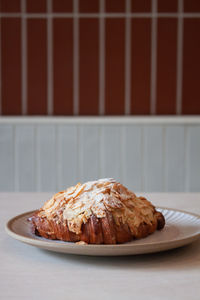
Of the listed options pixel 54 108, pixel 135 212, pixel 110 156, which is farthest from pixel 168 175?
pixel 135 212

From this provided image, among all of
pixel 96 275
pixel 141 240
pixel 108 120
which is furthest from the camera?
pixel 108 120

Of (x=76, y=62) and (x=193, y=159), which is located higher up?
(x=76, y=62)

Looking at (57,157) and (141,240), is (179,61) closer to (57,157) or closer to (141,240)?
(57,157)

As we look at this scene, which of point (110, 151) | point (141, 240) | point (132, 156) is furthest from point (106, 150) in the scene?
point (141, 240)

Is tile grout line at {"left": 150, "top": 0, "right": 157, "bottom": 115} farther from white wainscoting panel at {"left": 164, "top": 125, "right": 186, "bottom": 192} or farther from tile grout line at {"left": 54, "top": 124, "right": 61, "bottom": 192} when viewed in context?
tile grout line at {"left": 54, "top": 124, "right": 61, "bottom": 192}

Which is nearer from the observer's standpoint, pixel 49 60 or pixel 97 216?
pixel 97 216

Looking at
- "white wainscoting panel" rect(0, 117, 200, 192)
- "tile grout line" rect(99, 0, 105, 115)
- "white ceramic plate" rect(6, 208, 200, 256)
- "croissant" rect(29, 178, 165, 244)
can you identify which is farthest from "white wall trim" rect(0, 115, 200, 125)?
"croissant" rect(29, 178, 165, 244)

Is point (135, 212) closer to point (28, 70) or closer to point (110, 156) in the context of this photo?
point (110, 156)
